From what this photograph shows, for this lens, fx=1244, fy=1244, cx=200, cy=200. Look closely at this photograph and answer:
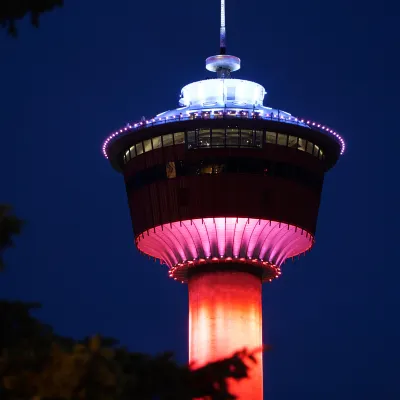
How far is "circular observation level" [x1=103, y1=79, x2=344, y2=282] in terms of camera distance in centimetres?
7512

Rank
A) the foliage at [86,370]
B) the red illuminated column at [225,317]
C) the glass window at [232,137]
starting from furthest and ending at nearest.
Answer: the glass window at [232,137] → the red illuminated column at [225,317] → the foliage at [86,370]

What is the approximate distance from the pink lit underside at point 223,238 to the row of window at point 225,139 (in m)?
4.56

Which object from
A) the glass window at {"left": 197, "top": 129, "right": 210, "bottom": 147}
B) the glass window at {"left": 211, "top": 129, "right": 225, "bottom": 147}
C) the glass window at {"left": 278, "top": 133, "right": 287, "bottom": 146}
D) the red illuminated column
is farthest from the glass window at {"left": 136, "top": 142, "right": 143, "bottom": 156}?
the glass window at {"left": 278, "top": 133, "right": 287, "bottom": 146}

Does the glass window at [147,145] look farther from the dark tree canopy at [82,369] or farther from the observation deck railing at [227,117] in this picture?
the dark tree canopy at [82,369]

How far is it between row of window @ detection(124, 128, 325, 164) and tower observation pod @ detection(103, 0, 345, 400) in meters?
0.06

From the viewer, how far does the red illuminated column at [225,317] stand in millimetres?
73688

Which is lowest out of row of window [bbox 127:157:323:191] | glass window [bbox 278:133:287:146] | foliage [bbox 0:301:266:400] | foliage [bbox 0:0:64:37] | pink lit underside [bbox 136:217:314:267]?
foliage [bbox 0:301:266:400]

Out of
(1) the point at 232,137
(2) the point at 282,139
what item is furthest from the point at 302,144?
(1) the point at 232,137

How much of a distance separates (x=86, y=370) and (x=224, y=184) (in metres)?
57.4

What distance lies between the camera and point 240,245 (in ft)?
246

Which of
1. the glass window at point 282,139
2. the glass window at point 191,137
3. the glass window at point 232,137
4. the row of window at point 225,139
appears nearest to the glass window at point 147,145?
the row of window at point 225,139

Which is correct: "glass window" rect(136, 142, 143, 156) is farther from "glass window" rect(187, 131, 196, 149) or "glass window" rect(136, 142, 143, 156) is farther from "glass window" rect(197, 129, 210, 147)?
"glass window" rect(197, 129, 210, 147)

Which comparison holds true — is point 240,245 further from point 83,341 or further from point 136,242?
point 83,341

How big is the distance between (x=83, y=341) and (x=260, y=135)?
54749mm
